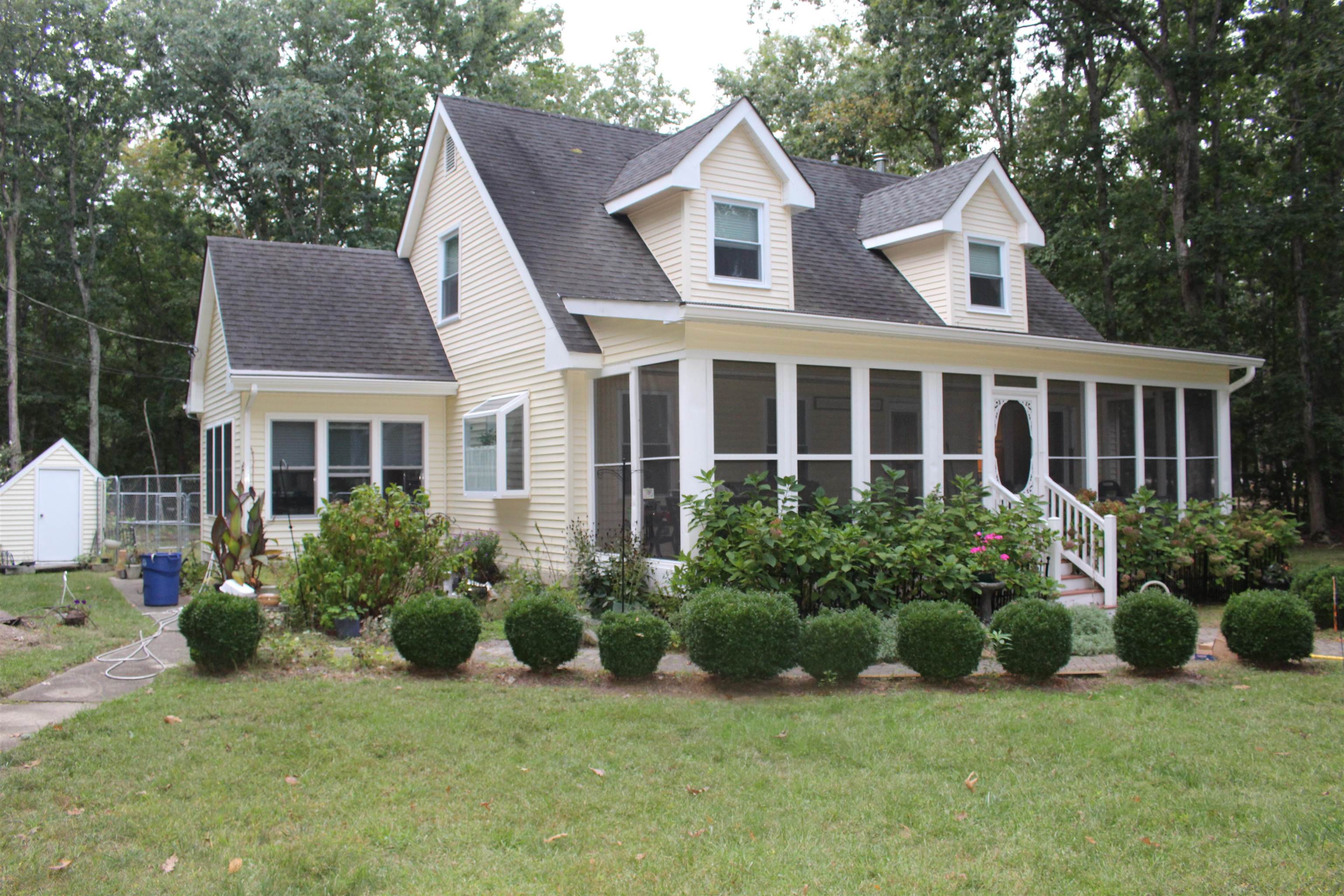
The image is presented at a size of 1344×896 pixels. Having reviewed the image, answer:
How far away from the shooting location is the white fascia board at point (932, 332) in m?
10.3

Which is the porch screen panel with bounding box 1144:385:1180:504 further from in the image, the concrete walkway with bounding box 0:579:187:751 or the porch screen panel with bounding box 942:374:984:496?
the concrete walkway with bounding box 0:579:187:751

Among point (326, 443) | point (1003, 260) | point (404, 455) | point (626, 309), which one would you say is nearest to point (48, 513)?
point (326, 443)

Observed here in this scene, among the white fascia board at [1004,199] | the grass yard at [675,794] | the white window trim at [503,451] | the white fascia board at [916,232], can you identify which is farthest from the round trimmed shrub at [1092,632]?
the white window trim at [503,451]

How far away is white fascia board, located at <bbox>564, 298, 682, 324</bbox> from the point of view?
33.4 feet

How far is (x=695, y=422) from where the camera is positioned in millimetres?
10578

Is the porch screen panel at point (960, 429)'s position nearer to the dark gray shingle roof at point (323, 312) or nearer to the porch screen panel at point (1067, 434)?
the porch screen panel at point (1067, 434)

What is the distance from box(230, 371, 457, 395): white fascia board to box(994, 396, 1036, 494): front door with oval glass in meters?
7.98

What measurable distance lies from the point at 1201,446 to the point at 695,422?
9115mm

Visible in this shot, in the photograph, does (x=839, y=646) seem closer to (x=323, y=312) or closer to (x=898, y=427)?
(x=898, y=427)

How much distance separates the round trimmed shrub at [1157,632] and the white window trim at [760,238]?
22.2 feet

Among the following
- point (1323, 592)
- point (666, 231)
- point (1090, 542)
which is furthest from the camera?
point (666, 231)

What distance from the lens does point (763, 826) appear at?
4.56m

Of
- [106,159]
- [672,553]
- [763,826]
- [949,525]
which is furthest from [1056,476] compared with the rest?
[106,159]

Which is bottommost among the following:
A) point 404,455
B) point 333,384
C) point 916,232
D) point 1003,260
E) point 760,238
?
point 404,455
